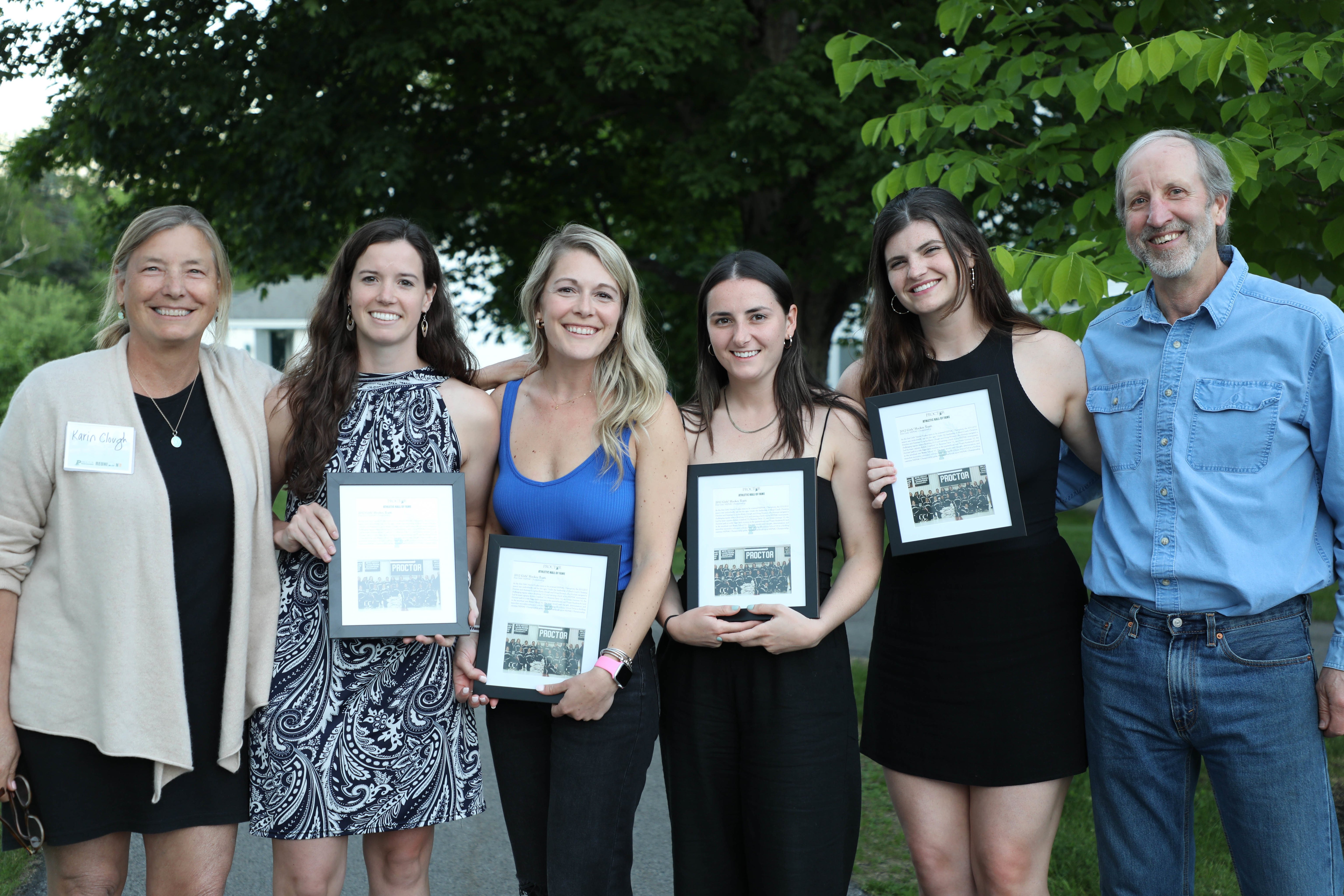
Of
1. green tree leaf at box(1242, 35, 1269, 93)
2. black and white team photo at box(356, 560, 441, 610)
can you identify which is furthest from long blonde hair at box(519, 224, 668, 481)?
green tree leaf at box(1242, 35, 1269, 93)

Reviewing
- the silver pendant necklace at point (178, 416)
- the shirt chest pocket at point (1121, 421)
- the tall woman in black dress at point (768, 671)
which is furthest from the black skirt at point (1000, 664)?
the silver pendant necklace at point (178, 416)

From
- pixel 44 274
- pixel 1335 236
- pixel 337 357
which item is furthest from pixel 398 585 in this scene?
pixel 44 274

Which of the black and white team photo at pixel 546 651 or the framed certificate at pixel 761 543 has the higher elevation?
the framed certificate at pixel 761 543

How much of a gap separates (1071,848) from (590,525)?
3.18 m

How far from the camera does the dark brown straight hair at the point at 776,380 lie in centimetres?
332

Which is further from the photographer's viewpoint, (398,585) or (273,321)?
(273,321)

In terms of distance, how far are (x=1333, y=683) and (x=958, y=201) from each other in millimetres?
1744

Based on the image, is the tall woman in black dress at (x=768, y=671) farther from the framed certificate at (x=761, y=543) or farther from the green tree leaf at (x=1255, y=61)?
the green tree leaf at (x=1255, y=61)

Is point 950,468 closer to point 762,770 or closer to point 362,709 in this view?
point 762,770

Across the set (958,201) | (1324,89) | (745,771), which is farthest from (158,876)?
(1324,89)

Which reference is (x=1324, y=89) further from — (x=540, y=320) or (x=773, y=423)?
(x=540, y=320)

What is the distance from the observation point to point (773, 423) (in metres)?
3.34

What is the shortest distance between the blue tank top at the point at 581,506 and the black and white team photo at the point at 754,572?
276 millimetres

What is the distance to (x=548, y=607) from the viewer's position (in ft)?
10.3
